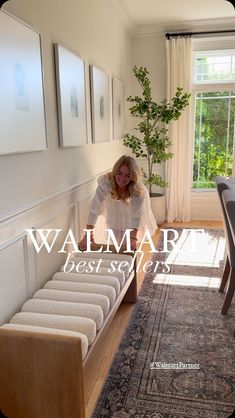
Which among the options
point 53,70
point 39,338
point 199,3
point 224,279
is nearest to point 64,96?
point 53,70

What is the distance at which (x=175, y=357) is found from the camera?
1967mm

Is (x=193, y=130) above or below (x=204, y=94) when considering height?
below

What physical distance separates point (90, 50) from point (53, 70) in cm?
88

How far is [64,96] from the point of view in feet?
7.50

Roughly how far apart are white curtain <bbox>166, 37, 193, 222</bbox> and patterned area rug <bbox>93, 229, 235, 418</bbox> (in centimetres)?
190

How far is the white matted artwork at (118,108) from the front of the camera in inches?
147

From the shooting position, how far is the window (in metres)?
4.62

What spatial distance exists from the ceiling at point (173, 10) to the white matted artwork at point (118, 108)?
80cm

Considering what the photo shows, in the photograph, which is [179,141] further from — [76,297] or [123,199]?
[76,297]

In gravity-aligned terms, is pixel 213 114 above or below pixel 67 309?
above

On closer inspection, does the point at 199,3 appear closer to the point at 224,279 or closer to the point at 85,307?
the point at 224,279

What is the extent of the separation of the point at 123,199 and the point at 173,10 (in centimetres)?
255

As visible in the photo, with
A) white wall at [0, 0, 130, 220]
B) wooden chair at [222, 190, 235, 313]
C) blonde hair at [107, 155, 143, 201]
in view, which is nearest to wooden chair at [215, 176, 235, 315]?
wooden chair at [222, 190, 235, 313]

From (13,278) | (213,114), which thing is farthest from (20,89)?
(213,114)
